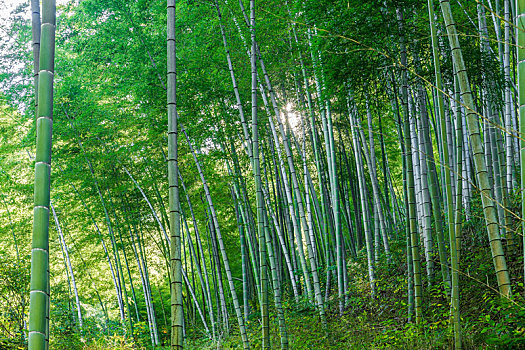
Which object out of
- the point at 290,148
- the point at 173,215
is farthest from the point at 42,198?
the point at 290,148

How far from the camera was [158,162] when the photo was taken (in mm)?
→ 8242

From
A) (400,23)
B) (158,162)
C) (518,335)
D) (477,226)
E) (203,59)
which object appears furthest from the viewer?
(158,162)

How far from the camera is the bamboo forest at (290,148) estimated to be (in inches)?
101

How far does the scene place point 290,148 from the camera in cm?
557

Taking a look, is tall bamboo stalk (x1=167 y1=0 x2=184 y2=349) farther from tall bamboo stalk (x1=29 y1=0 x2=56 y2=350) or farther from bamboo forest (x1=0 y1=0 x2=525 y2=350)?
tall bamboo stalk (x1=29 y1=0 x2=56 y2=350)

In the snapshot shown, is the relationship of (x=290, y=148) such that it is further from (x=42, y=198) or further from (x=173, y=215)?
(x=42, y=198)

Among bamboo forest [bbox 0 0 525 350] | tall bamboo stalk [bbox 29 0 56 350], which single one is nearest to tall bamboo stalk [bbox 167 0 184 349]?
bamboo forest [bbox 0 0 525 350]

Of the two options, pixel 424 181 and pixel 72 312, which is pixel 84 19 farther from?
pixel 424 181

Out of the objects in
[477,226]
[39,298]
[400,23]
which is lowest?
[39,298]

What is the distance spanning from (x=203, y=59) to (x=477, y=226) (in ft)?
12.5

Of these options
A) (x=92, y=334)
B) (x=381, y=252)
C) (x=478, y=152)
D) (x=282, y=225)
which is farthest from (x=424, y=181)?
(x=92, y=334)

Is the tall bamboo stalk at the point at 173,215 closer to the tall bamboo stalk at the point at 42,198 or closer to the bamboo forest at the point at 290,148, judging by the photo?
the bamboo forest at the point at 290,148

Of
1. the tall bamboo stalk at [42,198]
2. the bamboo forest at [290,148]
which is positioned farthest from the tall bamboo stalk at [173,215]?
the tall bamboo stalk at [42,198]

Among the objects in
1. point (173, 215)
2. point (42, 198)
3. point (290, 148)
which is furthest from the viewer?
point (290, 148)
